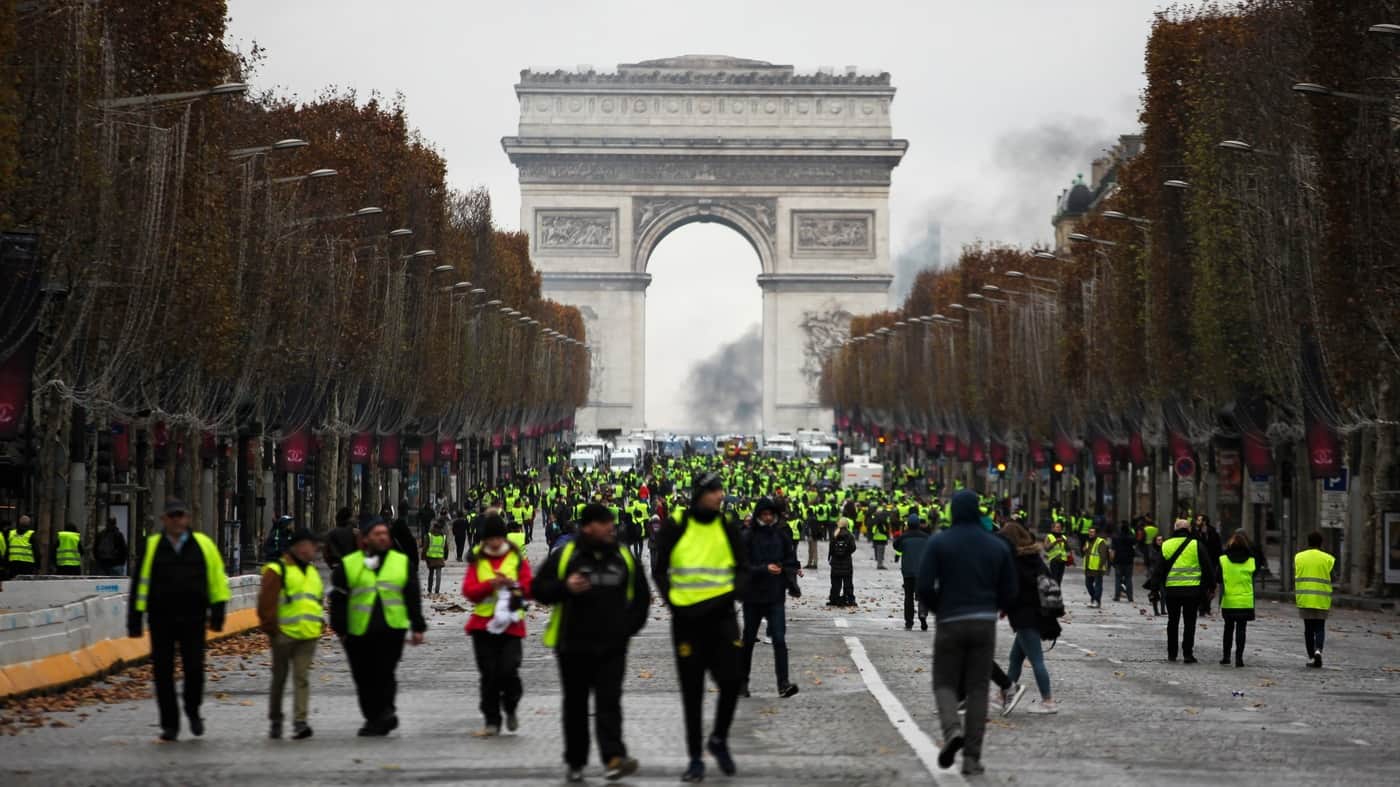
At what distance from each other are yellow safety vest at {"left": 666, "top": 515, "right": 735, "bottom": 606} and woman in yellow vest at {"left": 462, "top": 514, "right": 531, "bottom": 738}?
209 centimetres

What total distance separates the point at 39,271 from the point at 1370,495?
25364 mm

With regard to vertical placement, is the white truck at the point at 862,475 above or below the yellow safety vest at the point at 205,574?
above

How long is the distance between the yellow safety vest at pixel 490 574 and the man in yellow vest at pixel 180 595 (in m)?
1.75

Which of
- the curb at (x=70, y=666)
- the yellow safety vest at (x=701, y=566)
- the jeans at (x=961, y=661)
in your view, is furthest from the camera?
the curb at (x=70, y=666)

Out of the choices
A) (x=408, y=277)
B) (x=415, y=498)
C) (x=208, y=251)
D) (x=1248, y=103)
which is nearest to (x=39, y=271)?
(x=208, y=251)

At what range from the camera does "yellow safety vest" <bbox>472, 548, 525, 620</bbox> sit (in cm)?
1820

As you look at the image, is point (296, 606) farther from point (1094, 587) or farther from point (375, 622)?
point (1094, 587)

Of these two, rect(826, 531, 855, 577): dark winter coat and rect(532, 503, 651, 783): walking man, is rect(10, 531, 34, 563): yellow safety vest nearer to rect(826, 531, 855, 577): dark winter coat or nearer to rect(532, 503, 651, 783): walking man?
rect(826, 531, 855, 577): dark winter coat

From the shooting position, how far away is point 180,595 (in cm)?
1862

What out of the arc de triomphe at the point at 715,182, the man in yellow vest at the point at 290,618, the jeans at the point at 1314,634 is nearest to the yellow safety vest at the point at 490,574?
the man in yellow vest at the point at 290,618

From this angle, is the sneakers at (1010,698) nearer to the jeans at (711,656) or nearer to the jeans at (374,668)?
the jeans at (711,656)

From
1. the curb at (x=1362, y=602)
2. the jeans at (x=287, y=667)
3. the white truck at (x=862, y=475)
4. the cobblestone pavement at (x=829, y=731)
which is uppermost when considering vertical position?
the white truck at (x=862, y=475)

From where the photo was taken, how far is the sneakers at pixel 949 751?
15766 millimetres

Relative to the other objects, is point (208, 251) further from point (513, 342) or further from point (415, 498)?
point (513, 342)
